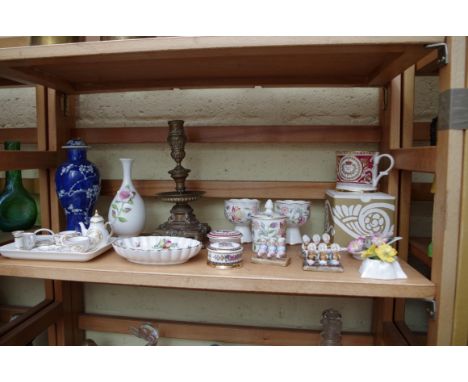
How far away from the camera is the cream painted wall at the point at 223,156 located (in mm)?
1119

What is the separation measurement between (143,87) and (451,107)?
0.85 m

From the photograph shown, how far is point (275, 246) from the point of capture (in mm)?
825

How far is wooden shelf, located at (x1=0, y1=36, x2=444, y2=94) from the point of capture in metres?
0.71

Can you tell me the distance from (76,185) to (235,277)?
21.4 inches

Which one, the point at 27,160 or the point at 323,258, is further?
the point at 27,160

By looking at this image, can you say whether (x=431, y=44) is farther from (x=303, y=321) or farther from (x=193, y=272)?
(x=303, y=321)

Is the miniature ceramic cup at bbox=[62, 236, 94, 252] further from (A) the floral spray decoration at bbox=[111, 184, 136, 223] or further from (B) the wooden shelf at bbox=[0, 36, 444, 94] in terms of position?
(B) the wooden shelf at bbox=[0, 36, 444, 94]

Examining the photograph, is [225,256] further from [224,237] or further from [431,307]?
[431,307]

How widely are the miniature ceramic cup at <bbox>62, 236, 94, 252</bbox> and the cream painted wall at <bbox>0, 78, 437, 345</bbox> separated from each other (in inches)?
14.7

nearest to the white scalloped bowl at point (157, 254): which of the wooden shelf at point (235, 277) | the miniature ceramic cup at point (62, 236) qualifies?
the wooden shelf at point (235, 277)

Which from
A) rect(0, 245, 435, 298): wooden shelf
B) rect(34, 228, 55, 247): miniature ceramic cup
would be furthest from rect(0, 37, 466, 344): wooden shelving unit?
rect(34, 228, 55, 247): miniature ceramic cup

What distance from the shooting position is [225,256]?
0.78 m

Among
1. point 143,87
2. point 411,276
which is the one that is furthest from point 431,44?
point 143,87

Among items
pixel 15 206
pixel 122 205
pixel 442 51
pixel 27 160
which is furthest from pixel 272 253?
pixel 15 206
